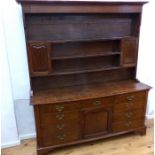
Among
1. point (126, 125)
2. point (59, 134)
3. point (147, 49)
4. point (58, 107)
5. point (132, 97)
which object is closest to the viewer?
point (58, 107)

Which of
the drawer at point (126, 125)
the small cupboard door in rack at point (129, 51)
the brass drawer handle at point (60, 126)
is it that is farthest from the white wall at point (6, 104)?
the small cupboard door in rack at point (129, 51)

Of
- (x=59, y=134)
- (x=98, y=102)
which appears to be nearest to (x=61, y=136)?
(x=59, y=134)

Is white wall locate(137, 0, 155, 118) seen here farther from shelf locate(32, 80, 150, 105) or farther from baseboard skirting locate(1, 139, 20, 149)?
baseboard skirting locate(1, 139, 20, 149)

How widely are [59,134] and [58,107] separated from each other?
13.9 inches

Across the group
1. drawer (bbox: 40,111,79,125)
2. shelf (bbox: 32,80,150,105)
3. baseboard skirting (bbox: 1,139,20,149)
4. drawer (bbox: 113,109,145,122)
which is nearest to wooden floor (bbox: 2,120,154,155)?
baseboard skirting (bbox: 1,139,20,149)

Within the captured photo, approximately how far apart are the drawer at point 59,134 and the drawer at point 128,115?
516 millimetres

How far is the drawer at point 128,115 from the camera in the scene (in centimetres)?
225

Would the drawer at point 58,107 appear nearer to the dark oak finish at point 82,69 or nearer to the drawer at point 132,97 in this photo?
the dark oak finish at point 82,69

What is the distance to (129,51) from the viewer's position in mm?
2295

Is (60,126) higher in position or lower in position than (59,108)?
lower

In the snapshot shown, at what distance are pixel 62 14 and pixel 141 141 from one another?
191cm

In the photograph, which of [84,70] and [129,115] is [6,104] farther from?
[129,115]

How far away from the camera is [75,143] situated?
85.4 inches

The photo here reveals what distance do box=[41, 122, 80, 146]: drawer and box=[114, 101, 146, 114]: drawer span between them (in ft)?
1.76
